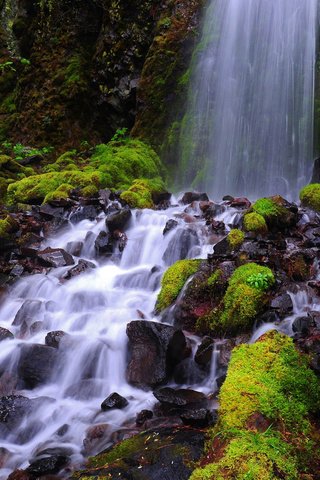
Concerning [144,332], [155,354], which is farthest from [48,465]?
[144,332]

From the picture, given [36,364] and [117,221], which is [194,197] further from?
[36,364]

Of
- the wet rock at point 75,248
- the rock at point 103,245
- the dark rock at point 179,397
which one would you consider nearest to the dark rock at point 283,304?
the dark rock at point 179,397

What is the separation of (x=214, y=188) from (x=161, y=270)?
711 cm

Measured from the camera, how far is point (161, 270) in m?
7.79

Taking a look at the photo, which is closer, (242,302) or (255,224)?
(242,302)

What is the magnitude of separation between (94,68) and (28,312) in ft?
47.1

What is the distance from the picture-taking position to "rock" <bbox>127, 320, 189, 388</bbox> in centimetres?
513

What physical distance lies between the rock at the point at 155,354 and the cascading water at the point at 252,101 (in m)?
8.72

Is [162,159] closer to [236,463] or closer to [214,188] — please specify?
[214,188]

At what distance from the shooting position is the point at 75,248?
9078mm

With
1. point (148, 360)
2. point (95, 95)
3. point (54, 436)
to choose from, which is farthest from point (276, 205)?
point (95, 95)

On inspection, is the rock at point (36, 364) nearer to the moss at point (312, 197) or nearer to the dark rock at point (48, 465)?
the dark rock at point (48, 465)

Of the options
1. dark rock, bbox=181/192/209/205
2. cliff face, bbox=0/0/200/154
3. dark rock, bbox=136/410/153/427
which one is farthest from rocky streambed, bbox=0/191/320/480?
cliff face, bbox=0/0/200/154

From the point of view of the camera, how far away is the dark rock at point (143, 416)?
14.3 ft
